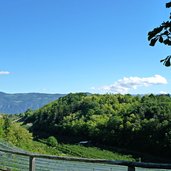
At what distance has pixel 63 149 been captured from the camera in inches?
4537

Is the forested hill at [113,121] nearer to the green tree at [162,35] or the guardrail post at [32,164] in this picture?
the guardrail post at [32,164]

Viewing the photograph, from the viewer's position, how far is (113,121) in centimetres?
12044

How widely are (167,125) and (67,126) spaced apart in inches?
1976

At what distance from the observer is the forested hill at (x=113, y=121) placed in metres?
102

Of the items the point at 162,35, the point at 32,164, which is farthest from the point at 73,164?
the point at 162,35

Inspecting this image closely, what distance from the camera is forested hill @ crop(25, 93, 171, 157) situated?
336 feet

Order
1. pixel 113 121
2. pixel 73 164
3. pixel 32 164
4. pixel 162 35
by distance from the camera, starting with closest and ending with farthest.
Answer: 1. pixel 162 35
2. pixel 73 164
3. pixel 32 164
4. pixel 113 121

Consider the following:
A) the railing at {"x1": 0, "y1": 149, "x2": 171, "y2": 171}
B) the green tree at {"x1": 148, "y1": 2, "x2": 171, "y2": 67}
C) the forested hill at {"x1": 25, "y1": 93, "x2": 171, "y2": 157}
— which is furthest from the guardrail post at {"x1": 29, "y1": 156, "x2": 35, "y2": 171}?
the forested hill at {"x1": 25, "y1": 93, "x2": 171, "y2": 157}

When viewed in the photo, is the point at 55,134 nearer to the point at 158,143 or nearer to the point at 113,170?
the point at 158,143

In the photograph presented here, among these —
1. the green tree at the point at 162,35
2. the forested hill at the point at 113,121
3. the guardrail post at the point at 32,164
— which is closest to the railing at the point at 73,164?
the guardrail post at the point at 32,164

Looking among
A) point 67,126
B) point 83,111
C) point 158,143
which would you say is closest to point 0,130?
point 158,143

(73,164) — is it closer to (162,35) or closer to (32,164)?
(32,164)

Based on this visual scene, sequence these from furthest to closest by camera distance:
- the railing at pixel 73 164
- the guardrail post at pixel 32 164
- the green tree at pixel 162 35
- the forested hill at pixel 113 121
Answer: the forested hill at pixel 113 121 < the guardrail post at pixel 32 164 < the railing at pixel 73 164 < the green tree at pixel 162 35

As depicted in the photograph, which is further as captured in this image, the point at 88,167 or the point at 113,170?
the point at 88,167
